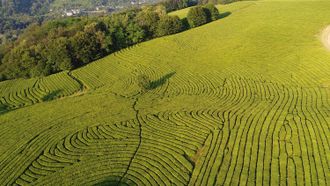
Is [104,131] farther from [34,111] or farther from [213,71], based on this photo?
[213,71]

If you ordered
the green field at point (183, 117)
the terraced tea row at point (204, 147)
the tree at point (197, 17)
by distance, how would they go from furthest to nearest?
the tree at point (197, 17) < the green field at point (183, 117) < the terraced tea row at point (204, 147)

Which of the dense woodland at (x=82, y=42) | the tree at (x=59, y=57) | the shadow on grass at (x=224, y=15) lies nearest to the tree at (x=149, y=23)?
the dense woodland at (x=82, y=42)

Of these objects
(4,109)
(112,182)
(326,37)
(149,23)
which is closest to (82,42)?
(149,23)

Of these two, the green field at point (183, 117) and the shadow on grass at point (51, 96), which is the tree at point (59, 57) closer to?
the green field at point (183, 117)

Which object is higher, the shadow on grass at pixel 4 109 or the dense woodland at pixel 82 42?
the dense woodland at pixel 82 42

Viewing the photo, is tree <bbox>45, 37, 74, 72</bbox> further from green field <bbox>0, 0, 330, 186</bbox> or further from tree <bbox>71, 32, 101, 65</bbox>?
green field <bbox>0, 0, 330, 186</bbox>

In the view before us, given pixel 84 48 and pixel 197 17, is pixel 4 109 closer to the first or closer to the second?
pixel 84 48

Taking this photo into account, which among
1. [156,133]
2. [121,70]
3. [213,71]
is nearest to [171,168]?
[156,133]
